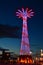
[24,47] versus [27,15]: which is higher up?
[27,15]

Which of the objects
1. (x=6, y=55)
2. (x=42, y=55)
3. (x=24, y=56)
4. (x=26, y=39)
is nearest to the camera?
(x=26, y=39)

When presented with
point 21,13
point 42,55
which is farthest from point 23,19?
point 42,55

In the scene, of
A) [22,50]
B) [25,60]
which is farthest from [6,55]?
[22,50]

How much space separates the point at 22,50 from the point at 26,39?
5.95m

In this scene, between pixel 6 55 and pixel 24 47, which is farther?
pixel 6 55

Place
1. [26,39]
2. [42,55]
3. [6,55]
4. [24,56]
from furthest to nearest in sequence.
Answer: [42,55] → [6,55] → [24,56] → [26,39]

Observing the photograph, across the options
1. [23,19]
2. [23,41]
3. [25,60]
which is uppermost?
[23,19]

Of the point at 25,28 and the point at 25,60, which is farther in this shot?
the point at 25,60

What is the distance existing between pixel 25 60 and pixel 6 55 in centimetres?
2692

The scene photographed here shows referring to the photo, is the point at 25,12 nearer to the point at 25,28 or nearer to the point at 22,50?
the point at 25,28

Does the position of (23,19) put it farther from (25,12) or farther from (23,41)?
(23,41)

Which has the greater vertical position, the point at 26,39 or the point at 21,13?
the point at 21,13

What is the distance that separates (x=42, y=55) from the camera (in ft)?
532

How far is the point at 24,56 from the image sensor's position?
107m
